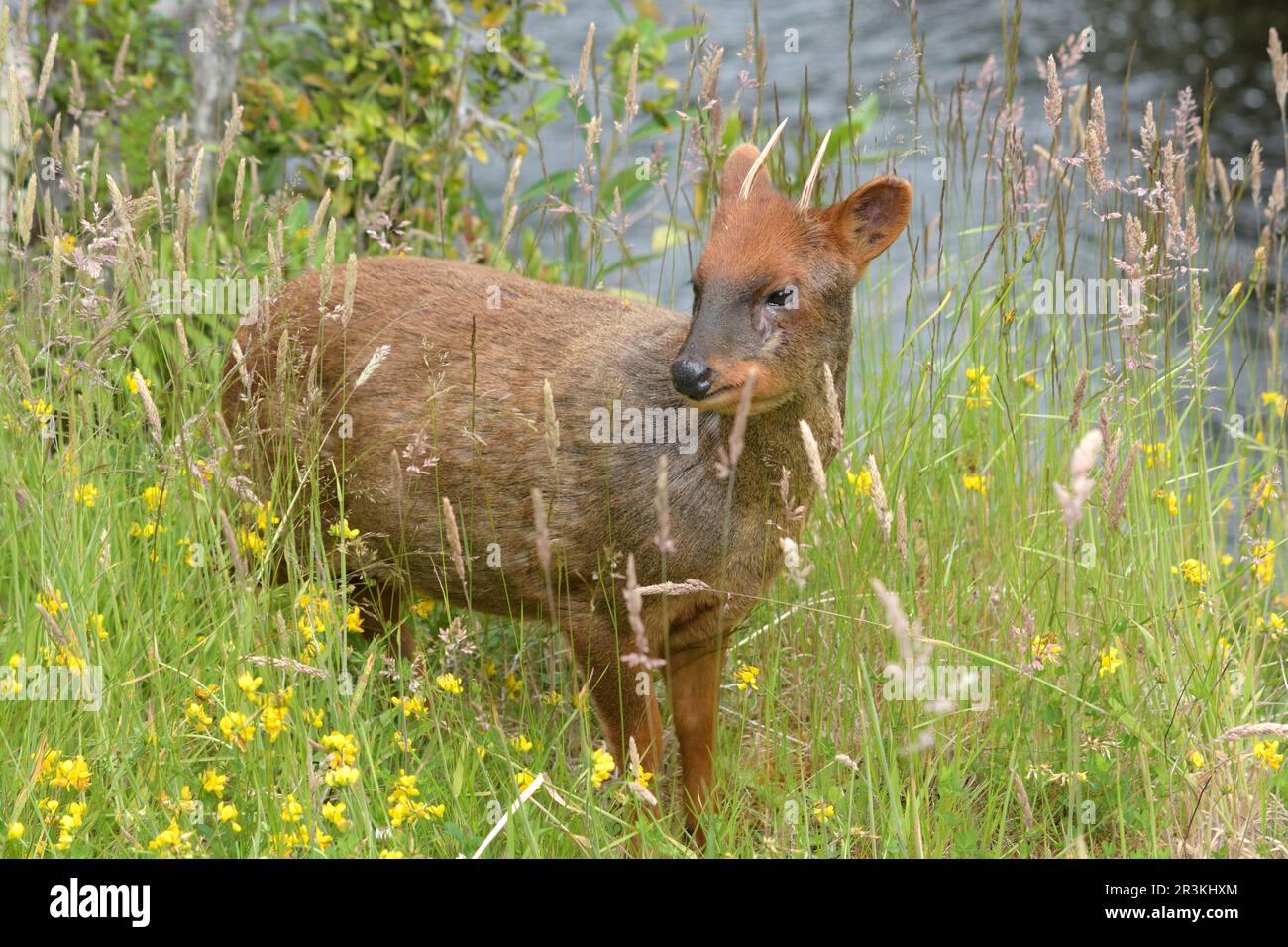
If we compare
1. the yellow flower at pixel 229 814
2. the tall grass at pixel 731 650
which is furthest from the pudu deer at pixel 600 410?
the yellow flower at pixel 229 814

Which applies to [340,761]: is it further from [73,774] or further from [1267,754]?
[1267,754]

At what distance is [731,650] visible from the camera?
4.97 metres

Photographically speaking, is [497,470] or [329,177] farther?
[329,177]

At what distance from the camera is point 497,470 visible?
4.52 m

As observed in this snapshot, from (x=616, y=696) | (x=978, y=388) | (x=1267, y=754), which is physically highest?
(x=978, y=388)

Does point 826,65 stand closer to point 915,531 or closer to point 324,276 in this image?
point 915,531

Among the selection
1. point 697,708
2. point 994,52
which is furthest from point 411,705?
point 994,52

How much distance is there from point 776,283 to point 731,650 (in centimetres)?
137

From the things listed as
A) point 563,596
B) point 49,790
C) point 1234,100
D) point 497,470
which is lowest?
point 49,790

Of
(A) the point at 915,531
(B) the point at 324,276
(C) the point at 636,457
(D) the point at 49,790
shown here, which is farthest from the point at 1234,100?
(D) the point at 49,790

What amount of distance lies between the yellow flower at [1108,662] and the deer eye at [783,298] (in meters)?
1.22

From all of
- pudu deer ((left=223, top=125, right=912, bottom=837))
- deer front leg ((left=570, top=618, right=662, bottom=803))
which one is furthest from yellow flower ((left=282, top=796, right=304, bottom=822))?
deer front leg ((left=570, top=618, right=662, bottom=803))
